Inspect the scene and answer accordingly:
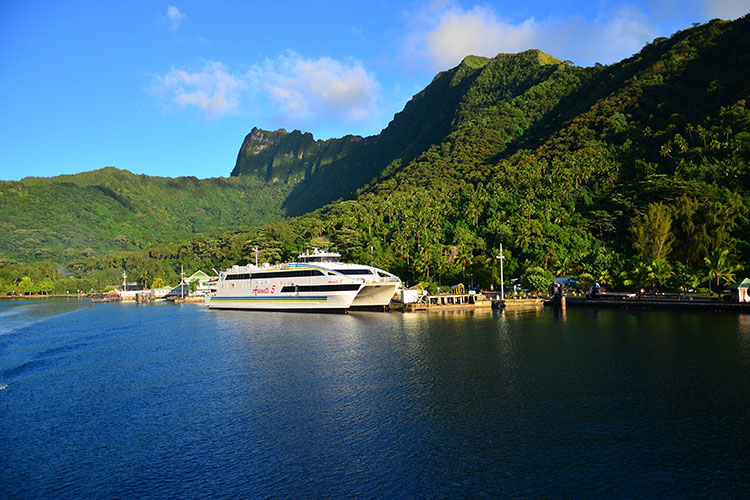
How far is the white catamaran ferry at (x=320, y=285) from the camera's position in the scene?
73875 millimetres

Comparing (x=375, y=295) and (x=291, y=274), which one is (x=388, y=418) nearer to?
(x=375, y=295)

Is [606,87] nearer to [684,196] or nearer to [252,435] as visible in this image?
[684,196]

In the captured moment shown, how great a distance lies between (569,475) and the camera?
1809 centimetres

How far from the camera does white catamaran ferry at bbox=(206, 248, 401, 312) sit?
7388cm

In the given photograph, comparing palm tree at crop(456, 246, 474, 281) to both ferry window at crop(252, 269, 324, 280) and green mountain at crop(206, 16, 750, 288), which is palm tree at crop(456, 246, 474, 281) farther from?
ferry window at crop(252, 269, 324, 280)

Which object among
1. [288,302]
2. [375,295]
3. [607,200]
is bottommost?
[288,302]

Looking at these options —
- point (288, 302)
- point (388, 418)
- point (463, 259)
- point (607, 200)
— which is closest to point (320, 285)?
point (288, 302)

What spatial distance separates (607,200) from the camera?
11312 centimetres

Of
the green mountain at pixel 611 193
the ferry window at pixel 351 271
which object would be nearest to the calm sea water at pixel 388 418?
the ferry window at pixel 351 271

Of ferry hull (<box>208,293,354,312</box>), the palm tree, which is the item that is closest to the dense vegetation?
the palm tree

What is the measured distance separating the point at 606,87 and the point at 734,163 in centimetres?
9318

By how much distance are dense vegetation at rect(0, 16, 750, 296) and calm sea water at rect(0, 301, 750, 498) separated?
43.5 meters

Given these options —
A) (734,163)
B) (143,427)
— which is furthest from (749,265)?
(143,427)

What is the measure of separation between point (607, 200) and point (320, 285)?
7544cm
